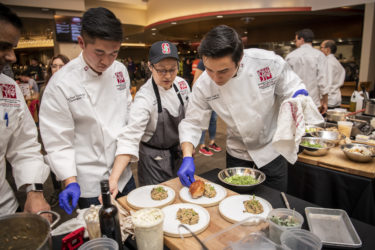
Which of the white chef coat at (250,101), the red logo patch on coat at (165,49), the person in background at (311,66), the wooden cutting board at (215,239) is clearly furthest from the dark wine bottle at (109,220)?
the person in background at (311,66)

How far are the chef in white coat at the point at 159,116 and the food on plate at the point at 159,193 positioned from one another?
262mm

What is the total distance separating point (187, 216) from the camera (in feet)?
3.78

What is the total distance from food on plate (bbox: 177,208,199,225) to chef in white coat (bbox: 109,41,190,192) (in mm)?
517

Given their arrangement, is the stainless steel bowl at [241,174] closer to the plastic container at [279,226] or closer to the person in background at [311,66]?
the plastic container at [279,226]

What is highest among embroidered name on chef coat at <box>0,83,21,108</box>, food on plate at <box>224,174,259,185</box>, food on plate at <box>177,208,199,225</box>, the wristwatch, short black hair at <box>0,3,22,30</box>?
short black hair at <box>0,3,22,30</box>

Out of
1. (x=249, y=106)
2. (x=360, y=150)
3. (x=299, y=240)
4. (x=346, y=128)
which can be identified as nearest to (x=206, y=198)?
(x=299, y=240)

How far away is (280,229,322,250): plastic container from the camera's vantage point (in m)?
0.84

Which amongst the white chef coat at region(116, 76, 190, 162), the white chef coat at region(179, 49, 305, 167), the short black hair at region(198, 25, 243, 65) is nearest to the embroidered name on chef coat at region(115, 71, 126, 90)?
the white chef coat at region(116, 76, 190, 162)

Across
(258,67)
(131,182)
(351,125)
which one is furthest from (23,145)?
(351,125)

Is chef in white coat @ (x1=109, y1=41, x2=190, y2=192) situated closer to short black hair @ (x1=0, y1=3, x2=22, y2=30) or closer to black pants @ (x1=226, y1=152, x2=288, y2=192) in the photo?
black pants @ (x1=226, y1=152, x2=288, y2=192)

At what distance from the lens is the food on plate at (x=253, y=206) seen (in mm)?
1212

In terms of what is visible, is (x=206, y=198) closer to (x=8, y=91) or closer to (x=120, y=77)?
(x=120, y=77)

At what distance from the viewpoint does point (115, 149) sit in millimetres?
1566

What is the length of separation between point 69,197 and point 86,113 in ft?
1.53
